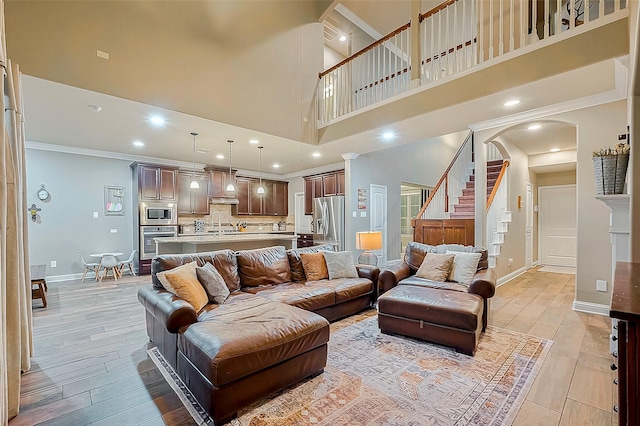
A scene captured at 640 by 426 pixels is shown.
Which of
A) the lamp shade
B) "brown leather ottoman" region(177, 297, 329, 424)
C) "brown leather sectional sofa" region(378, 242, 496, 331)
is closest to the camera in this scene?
"brown leather ottoman" region(177, 297, 329, 424)

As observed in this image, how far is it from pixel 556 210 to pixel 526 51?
5.74 m

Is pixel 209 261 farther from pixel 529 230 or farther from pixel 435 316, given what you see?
pixel 529 230

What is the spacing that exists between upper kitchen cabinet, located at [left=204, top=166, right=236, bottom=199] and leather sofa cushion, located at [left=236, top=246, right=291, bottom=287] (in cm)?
452

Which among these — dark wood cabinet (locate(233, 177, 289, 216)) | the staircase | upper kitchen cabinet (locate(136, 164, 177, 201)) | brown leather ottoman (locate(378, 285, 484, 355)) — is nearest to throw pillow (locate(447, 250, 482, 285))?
brown leather ottoman (locate(378, 285, 484, 355))

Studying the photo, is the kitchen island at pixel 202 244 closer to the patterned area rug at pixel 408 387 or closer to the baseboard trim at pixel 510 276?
the patterned area rug at pixel 408 387

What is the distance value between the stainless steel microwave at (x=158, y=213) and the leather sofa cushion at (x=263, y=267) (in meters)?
4.05

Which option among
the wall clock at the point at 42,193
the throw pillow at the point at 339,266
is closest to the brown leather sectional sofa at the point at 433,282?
the throw pillow at the point at 339,266

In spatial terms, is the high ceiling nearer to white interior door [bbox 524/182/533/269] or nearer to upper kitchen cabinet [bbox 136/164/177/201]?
upper kitchen cabinet [bbox 136/164/177/201]

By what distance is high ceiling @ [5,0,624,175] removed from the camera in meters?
3.21

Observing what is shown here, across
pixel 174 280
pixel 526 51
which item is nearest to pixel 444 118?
pixel 526 51

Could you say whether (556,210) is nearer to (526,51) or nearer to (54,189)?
(526,51)

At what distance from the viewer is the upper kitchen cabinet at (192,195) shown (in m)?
7.23

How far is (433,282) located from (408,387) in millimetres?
1563

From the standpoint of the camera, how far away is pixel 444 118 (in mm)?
4223
